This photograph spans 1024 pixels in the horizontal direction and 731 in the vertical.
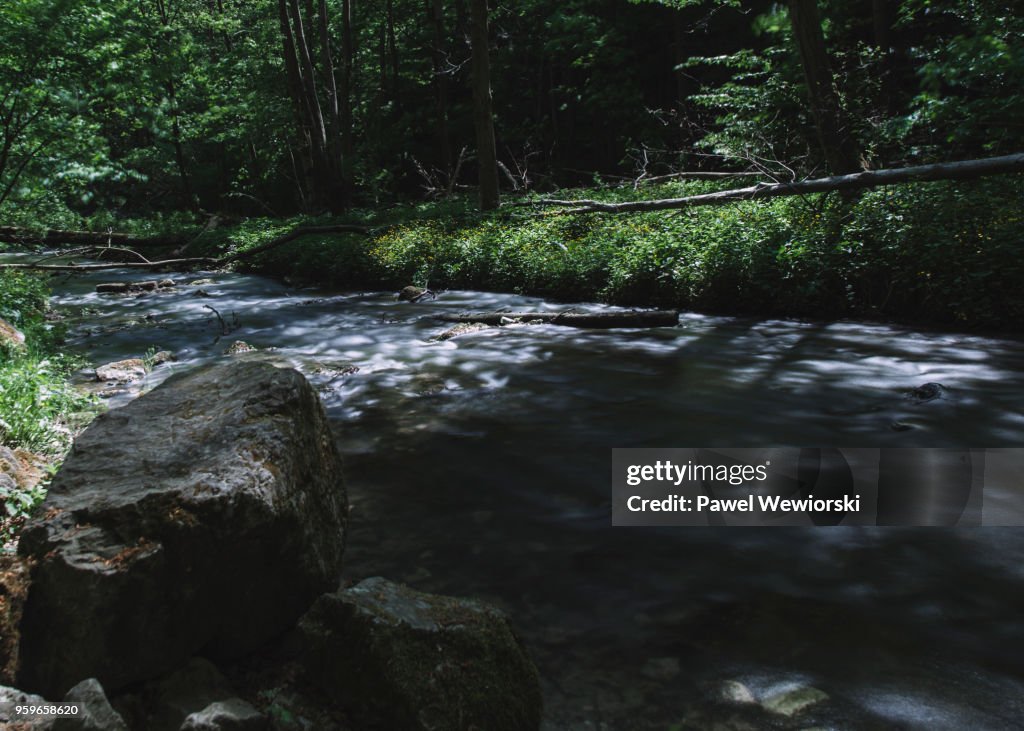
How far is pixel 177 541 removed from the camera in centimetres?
276

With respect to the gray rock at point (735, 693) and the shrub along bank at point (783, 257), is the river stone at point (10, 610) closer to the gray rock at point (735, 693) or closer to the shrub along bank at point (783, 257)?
the gray rock at point (735, 693)

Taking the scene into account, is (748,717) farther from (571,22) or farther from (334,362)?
(571,22)

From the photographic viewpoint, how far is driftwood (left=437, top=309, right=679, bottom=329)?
10.6 meters

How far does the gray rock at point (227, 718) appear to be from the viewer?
2.28 m

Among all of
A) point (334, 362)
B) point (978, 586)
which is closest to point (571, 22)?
point (334, 362)

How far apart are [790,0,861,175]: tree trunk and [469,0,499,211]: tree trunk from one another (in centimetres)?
801

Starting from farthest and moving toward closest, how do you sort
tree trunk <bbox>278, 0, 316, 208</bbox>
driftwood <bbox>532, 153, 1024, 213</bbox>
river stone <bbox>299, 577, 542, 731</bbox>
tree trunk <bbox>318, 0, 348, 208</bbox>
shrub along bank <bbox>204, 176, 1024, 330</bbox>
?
1. tree trunk <bbox>318, 0, 348, 208</bbox>
2. tree trunk <bbox>278, 0, 316, 208</bbox>
3. shrub along bank <bbox>204, 176, 1024, 330</bbox>
4. driftwood <bbox>532, 153, 1024, 213</bbox>
5. river stone <bbox>299, 577, 542, 731</bbox>

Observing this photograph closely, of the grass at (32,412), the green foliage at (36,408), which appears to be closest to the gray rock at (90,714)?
the grass at (32,412)

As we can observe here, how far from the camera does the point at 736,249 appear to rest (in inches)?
440

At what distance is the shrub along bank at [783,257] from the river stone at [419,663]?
8.69 meters

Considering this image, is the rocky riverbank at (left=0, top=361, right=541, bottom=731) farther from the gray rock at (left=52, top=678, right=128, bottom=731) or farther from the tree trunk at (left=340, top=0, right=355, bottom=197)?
the tree trunk at (left=340, top=0, right=355, bottom=197)

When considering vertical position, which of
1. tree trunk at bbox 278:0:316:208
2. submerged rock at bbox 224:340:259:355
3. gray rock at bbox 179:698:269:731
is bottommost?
submerged rock at bbox 224:340:259:355

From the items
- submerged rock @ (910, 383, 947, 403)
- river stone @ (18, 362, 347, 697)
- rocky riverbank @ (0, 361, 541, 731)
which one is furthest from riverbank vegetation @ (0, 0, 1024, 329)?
rocky riverbank @ (0, 361, 541, 731)

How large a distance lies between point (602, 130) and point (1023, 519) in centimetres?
3192
